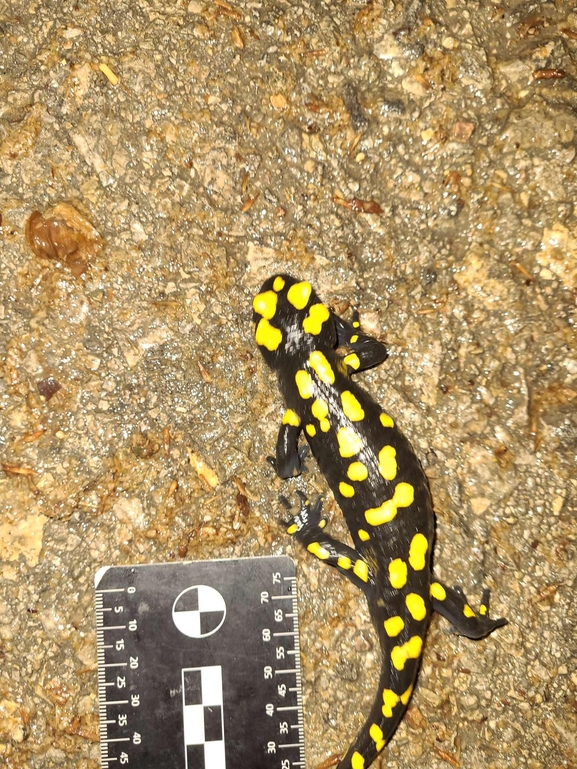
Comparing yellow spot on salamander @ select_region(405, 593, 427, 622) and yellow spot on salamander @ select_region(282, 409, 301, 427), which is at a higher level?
yellow spot on salamander @ select_region(282, 409, 301, 427)

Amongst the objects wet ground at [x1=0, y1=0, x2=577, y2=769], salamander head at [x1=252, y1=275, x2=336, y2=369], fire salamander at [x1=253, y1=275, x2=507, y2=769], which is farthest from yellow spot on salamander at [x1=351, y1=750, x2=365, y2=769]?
salamander head at [x1=252, y1=275, x2=336, y2=369]

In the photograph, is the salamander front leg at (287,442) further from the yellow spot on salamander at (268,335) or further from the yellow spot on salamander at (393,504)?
the yellow spot on salamander at (393,504)

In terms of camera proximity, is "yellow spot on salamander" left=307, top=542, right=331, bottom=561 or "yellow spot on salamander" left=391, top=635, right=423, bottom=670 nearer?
"yellow spot on salamander" left=391, top=635, right=423, bottom=670

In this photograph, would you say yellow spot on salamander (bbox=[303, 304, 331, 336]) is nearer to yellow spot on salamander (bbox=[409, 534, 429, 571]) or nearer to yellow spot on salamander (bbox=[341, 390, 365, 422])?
yellow spot on salamander (bbox=[341, 390, 365, 422])

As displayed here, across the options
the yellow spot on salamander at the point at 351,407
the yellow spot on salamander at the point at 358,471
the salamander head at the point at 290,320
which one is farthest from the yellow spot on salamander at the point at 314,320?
the yellow spot on salamander at the point at 358,471

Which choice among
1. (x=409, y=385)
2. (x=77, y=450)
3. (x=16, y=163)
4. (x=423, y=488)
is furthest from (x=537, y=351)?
(x=16, y=163)

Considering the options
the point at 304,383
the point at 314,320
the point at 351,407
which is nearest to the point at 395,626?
the point at 351,407

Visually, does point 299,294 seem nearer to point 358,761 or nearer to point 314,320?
point 314,320


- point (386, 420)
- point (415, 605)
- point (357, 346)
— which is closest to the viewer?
point (415, 605)
